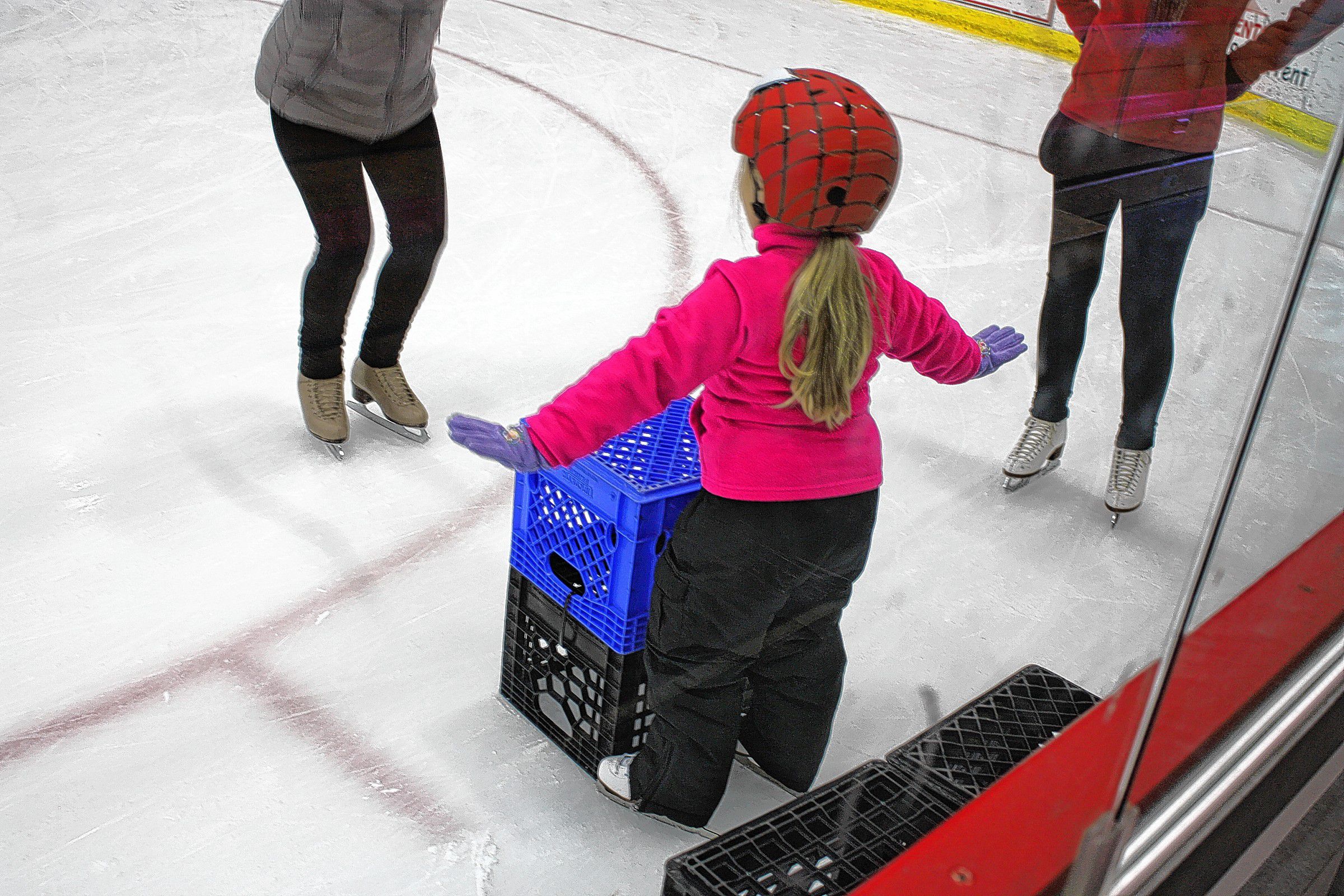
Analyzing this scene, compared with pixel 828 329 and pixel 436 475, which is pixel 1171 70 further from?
pixel 436 475

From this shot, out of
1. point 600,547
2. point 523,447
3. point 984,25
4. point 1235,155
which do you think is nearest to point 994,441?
point 1235,155

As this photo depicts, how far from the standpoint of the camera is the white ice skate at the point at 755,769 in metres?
→ 1.40

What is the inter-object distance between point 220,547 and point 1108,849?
1522 millimetres

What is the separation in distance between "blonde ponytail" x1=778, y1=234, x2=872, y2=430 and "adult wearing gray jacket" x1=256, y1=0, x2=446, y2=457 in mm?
1046

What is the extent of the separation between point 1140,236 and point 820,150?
77 cm

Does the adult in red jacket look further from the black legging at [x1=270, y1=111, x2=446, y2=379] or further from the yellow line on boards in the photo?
the black legging at [x1=270, y1=111, x2=446, y2=379]

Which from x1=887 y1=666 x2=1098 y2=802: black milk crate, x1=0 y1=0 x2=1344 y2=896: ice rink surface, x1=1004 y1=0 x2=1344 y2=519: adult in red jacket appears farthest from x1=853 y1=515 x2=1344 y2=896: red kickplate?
x1=1004 y1=0 x2=1344 y2=519: adult in red jacket

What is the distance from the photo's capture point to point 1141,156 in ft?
5.37

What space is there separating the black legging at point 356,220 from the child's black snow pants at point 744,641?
3.47ft

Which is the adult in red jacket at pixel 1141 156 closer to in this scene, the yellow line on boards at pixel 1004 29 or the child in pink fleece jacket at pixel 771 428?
the yellow line on boards at pixel 1004 29

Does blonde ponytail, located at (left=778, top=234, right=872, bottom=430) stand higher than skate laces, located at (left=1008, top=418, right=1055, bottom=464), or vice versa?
blonde ponytail, located at (left=778, top=234, right=872, bottom=430)

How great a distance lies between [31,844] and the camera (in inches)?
50.8

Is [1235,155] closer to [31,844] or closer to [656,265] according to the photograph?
[656,265]

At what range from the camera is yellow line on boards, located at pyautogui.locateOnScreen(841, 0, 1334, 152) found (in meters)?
1.40
